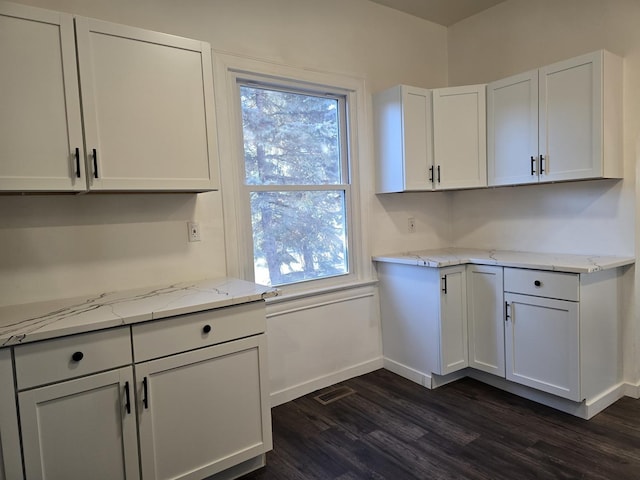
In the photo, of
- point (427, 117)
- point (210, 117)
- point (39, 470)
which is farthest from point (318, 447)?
point (427, 117)

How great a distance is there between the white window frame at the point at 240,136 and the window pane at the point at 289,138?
75 millimetres

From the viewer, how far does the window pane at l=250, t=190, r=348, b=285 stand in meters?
2.69

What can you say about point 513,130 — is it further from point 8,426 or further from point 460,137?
point 8,426

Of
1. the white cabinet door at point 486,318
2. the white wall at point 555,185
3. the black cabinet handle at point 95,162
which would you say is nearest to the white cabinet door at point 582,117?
the white wall at point 555,185

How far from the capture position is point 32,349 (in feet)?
4.75

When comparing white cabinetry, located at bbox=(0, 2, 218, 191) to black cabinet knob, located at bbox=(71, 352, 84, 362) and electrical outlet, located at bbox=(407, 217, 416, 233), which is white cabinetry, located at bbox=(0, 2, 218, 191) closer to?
black cabinet knob, located at bbox=(71, 352, 84, 362)

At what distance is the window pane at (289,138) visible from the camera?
104 inches

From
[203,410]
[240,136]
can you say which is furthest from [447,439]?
[240,136]

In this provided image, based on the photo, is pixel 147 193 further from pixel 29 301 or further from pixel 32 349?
pixel 32 349

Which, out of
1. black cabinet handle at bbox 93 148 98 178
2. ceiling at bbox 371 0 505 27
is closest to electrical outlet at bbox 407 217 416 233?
ceiling at bbox 371 0 505 27

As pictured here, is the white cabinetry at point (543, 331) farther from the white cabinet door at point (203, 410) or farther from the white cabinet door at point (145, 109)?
the white cabinet door at point (145, 109)

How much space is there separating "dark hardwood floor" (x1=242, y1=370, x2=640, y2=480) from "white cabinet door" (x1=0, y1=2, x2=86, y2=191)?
164 cm

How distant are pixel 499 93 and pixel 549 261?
3.97 feet

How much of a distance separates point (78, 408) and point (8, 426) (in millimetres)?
208
